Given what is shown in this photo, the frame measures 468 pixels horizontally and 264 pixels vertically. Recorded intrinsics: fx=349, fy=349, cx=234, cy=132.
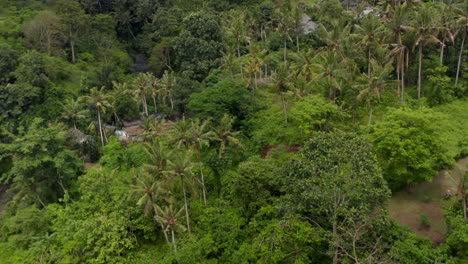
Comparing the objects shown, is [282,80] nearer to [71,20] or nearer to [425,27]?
[425,27]

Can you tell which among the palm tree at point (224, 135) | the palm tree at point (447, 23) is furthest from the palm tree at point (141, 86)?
the palm tree at point (447, 23)

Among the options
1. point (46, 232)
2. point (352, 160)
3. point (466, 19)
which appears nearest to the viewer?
point (352, 160)

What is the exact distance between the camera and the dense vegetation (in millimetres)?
24312

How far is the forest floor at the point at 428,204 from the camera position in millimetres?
27438

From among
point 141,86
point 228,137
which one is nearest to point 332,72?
point 228,137

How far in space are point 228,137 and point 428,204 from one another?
63.6ft

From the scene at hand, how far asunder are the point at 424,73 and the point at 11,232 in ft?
170

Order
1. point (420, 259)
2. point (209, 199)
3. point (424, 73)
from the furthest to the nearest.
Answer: point (424, 73)
point (209, 199)
point (420, 259)

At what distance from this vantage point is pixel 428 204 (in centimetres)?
2988

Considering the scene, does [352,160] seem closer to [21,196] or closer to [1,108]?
[21,196]

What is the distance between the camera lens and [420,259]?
2222 cm

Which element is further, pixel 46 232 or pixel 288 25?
pixel 288 25

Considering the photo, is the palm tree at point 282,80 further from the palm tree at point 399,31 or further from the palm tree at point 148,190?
the palm tree at point 148,190

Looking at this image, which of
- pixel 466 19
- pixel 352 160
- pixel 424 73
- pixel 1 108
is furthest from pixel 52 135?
pixel 466 19
